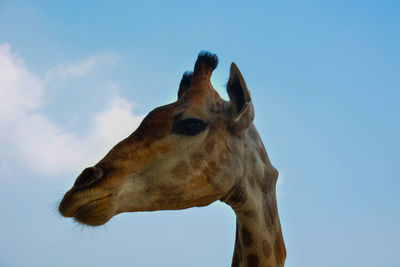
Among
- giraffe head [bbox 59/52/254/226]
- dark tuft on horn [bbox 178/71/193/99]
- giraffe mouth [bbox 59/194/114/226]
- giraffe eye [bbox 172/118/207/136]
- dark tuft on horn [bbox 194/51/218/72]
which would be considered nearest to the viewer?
giraffe mouth [bbox 59/194/114/226]

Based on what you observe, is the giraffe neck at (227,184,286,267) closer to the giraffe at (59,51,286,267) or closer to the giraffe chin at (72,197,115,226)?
the giraffe at (59,51,286,267)

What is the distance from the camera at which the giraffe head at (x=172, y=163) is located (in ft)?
11.7

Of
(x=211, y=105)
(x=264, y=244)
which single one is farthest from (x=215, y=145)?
(x=264, y=244)

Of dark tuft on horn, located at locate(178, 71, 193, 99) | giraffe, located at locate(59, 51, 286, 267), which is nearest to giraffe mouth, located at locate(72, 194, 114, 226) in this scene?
giraffe, located at locate(59, 51, 286, 267)

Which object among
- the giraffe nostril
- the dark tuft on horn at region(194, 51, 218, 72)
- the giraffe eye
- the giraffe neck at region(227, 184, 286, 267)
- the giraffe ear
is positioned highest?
the dark tuft on horn at region(194, 51, 218, 72)

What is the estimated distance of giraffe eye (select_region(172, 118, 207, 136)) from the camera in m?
4.19

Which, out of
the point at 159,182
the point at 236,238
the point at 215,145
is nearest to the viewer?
the point at 159,182

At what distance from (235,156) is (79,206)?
1875mm

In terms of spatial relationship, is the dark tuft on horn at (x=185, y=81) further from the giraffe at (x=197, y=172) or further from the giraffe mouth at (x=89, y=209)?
the giraffe mouth at (x=89, y=209)

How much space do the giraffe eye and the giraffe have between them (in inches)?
0.5

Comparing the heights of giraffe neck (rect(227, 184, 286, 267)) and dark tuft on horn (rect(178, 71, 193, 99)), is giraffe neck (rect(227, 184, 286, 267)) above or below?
below

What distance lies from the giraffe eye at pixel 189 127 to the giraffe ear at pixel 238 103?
0.45m

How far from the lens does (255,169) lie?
184 inches

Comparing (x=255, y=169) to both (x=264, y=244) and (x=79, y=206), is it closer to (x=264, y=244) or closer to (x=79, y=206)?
(x=264, y=244)
